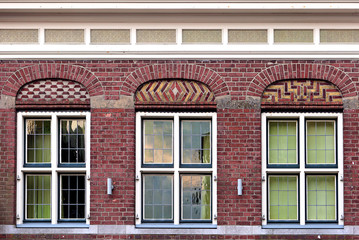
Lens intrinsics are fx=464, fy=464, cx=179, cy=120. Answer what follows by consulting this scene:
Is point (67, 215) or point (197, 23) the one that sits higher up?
point (197, 23)

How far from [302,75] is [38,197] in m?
5.59

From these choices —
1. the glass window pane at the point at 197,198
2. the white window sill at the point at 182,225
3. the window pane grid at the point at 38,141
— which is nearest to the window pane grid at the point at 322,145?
the glass window pane at the point at 197,198

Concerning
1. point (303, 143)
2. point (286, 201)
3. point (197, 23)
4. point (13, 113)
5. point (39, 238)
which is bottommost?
point (39, 238)

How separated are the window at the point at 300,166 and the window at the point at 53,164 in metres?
3.51

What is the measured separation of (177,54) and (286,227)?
12.7ft

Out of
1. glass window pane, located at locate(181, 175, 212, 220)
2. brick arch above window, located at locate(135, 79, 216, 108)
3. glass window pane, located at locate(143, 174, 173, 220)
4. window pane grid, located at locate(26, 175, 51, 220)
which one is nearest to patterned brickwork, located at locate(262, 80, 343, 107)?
brick arch above window, located at locate(135, 79, 216, 108)

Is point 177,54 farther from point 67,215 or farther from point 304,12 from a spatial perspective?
point 67,215

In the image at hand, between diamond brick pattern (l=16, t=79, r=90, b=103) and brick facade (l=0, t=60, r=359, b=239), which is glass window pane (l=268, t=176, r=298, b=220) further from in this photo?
diamond brick pattern (l=16, t=79, r=90, b=103)

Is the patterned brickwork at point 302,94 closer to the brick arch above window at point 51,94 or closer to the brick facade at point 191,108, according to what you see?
the brick facade at point 191,108

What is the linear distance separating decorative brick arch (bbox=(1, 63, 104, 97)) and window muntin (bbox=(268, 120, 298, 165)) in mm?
3401

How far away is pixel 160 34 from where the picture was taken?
352 inches

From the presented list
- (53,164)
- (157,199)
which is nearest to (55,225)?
(53,164)

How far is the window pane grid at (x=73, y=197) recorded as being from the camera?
29.4 ft

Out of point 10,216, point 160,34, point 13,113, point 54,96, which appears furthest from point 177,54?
point 10,216
